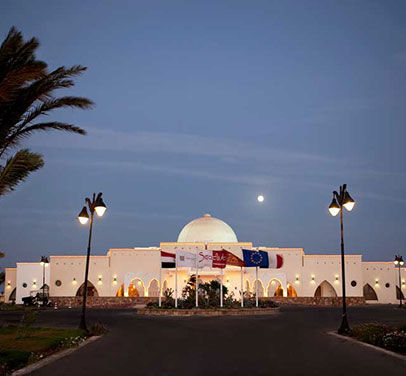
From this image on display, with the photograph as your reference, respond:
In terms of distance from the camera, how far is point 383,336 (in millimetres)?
12656

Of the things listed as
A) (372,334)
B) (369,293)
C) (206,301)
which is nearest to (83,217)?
(372,334)

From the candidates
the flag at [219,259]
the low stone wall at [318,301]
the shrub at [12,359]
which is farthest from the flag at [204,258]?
the shrub at [12,359]

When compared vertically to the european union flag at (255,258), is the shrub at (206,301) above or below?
below

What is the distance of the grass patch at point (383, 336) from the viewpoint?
38.6 feet

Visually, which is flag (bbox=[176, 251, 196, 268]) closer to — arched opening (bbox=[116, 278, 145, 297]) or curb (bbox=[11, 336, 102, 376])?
curb (bbox=[11, 336, 102, 376])

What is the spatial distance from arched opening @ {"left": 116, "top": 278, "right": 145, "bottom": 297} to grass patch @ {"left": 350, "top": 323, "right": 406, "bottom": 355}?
4006 cm

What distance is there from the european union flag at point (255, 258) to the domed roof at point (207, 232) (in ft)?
83.4

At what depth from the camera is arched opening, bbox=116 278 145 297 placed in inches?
2114

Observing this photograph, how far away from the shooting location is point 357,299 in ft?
151

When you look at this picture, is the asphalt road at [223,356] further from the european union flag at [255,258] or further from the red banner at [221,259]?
the european union flag at [255,258]

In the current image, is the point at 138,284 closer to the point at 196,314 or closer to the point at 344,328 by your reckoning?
the point at 196,314

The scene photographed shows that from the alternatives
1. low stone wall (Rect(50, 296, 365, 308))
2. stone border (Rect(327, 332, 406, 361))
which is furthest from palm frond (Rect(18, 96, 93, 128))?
low stone wall (Rect(50, 296, 365, 308))

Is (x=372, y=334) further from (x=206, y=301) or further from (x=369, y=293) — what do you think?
(x=369, y=293)

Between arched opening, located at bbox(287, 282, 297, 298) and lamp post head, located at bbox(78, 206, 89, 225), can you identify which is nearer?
lamp post head, located at bbox(78, 206, 89, 225)
